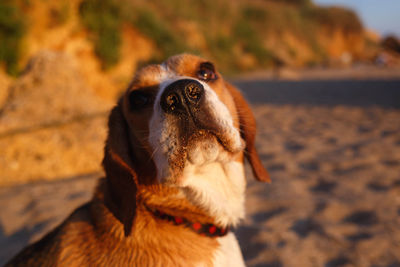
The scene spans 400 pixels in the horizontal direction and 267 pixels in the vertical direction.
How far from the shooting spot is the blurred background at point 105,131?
8.59 ft

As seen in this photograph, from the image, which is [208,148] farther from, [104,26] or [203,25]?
[203,25]

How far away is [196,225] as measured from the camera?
1.69 meters

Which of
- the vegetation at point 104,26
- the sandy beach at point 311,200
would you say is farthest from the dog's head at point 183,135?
the vegetation at point 104,26

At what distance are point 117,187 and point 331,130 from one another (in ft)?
17.1

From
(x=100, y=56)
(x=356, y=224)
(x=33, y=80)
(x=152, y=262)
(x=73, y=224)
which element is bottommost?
(x=356, y=224)

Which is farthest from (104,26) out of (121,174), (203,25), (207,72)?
(203,25)

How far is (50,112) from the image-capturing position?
531 cm

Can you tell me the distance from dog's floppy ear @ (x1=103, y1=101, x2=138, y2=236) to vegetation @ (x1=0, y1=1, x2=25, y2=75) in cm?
722

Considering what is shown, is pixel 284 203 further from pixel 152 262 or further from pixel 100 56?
pixel 100 56

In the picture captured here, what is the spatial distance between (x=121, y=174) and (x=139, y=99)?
552 millimetres

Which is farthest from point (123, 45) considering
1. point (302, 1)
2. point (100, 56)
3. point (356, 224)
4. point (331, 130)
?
point (302, 1)

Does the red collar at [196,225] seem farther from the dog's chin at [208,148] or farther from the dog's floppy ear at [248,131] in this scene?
the dog's floppy ear at [248,131]

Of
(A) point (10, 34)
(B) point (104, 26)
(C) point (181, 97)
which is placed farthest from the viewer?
(B) point (104, 26)

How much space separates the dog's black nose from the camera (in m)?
1.48
